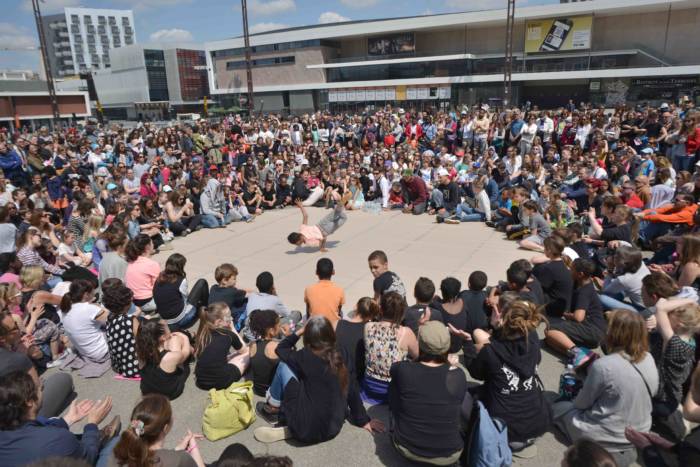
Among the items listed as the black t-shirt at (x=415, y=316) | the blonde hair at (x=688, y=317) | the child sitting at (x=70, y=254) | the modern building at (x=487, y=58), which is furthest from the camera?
the modern building at (x=487, y=58)

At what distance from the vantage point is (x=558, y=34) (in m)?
38.5

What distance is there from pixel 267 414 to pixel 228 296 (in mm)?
1818

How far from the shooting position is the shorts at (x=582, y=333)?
4918 mm

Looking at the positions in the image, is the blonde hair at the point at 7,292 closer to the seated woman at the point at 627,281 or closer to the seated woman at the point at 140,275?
the seated woman at the point at 140,275

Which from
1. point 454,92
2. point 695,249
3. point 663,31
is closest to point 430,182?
point 695,249

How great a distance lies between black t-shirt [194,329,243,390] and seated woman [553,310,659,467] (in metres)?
3.18

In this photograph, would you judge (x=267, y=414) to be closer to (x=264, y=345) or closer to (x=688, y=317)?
(x=264, y=345)

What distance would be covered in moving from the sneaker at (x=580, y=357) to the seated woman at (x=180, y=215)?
Result: 344 inches

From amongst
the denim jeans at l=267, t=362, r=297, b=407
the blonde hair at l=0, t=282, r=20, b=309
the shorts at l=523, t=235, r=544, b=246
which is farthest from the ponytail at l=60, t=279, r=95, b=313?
the shorts at l=523, t=235, r=544, b=246

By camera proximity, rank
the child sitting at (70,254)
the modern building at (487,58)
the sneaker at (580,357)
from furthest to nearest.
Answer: the modern building at (487,58) < the child sitting at (70,254) < the sneaker at (580,357)

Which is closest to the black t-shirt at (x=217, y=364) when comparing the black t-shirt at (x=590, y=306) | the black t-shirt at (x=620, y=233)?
the black t-shirt at (x=590, y=306)

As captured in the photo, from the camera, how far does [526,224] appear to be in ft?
29.9

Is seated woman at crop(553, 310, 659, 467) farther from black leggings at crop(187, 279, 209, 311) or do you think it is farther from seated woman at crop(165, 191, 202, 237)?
seated woman at crop(165, 191, 202, 237)

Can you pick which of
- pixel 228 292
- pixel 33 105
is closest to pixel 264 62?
pixel 33 105
